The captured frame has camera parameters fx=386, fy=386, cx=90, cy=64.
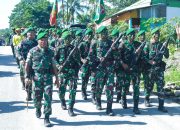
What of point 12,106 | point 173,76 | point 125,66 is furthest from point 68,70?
point 173,76

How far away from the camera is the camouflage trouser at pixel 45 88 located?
7941 millimetres

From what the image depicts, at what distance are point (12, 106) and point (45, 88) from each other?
2.79 meters

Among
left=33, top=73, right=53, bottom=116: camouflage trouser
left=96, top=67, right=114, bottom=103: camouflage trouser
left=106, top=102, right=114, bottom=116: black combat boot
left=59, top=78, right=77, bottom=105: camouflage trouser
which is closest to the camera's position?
left=33, top=73, right=53, bottom=116: camouflage trouser

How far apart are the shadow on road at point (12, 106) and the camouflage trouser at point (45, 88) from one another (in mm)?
1883

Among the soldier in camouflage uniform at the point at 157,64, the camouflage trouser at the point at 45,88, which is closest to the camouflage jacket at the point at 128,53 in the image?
the soldier in camouflage uniform at the point at 157,64

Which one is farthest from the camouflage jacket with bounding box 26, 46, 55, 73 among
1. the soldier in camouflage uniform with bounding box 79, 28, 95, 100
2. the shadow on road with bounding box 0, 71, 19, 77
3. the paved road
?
the shadow on road with bounding box 0, 71, 19, 77

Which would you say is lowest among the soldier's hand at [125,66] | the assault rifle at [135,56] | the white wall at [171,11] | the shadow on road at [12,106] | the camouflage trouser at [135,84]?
the shadow on road at [12,106]

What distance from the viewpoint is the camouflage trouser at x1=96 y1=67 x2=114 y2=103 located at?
8930mm

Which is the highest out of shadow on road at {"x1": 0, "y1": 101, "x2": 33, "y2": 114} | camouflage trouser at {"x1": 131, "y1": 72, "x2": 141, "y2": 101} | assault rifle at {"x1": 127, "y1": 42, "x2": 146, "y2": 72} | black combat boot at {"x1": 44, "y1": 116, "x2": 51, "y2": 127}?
assault rifle at {"x1": 127, "y1": 42, "x2": 146, "y2": 72}

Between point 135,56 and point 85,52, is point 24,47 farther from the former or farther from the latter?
point 135,56

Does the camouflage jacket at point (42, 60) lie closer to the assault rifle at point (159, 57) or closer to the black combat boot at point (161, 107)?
the assault rifle at point (159, 57)

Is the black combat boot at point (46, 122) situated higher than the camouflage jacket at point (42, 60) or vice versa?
the camouflage jacket at point (42, 60)

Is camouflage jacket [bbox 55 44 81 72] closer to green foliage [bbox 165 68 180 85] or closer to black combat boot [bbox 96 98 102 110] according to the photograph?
black combat boot [bbox 96 98 102 110]

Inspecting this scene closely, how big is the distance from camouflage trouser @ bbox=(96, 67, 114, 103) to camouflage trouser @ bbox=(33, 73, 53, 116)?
152 cm
